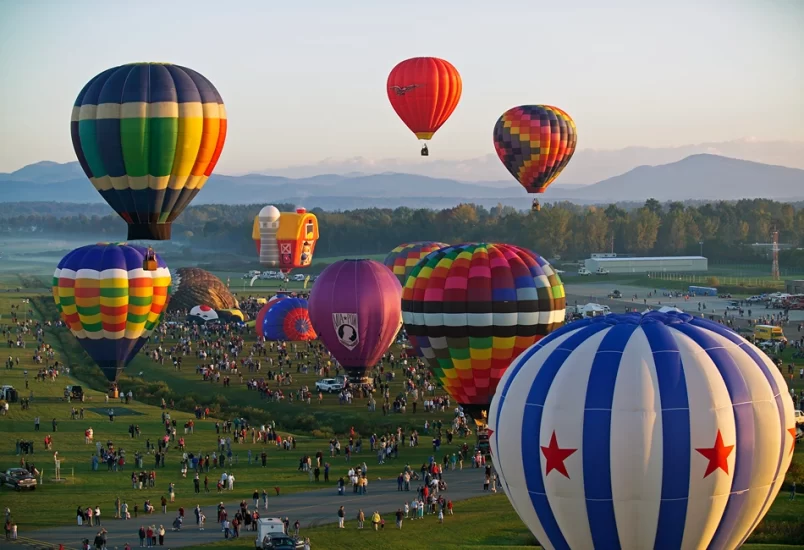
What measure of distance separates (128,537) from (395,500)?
199 inches

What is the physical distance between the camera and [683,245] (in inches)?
→ 3907

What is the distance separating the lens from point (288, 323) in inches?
1836

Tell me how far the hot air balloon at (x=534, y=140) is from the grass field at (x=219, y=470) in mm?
17365

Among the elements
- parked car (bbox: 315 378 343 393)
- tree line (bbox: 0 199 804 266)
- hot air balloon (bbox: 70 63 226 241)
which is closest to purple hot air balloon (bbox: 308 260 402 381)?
parked car (bbox: 315 378 343 393)

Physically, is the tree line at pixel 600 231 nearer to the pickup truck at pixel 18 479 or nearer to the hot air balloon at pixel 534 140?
the hot air balloon at pixel 534 140

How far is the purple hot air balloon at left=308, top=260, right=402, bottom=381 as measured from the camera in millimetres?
34500

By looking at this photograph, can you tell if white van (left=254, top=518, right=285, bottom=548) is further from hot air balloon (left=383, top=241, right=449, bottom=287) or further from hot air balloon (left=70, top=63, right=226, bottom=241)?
hot air balloon (left=383, top=241, right=449, bottom=287)

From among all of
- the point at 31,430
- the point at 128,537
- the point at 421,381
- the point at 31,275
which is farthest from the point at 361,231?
the point at 128,537

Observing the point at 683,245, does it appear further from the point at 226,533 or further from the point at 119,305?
the point at 226,533

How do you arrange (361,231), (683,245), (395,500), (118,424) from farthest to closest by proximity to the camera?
1. (361,231)
2. (683,245)
3. (118,424)
4. (395,500)

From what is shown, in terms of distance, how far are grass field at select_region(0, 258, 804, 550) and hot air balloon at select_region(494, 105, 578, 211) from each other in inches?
684

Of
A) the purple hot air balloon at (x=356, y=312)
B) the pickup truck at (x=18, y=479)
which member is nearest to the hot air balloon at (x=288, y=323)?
the purple hot air balloon at (x=356, y=312)

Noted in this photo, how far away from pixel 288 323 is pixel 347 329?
12.3 meters

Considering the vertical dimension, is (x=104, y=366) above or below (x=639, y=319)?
below
